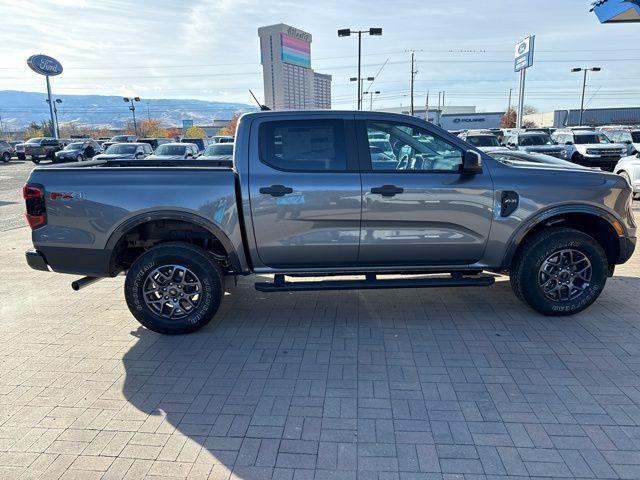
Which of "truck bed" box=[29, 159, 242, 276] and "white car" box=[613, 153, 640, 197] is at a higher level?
"truck bed" box=[29, 159, 242, 276]

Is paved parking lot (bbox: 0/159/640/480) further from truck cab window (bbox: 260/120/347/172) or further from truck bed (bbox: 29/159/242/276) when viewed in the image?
truck cab window (bbox: 260/120/347/172)

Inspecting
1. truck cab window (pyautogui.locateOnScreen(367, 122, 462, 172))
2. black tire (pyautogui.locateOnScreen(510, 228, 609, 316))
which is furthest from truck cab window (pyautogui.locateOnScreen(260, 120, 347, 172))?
black tire (pyautogui.locateOnScreen(510, 228, 609, 316))

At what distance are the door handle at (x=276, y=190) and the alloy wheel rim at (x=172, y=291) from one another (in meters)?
1.03

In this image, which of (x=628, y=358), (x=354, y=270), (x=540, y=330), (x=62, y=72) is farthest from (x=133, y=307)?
(x=62, y=72)

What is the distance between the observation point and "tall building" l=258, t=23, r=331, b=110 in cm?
3666

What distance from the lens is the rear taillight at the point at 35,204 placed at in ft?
12.8

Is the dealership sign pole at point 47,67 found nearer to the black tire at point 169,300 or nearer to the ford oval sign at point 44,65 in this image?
the ford oval sign at point 44,65

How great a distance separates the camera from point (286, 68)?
38.3 meters

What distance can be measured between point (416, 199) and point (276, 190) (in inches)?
50.5

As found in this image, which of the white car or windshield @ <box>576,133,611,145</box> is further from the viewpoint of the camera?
windshield @ <box>576,133,611,145</box>

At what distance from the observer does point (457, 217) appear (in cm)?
409

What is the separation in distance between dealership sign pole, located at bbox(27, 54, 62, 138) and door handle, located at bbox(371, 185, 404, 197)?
189 feet

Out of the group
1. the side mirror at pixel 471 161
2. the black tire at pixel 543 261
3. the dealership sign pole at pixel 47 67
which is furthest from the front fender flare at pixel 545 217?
the dealership sign pole at pixel 47 67

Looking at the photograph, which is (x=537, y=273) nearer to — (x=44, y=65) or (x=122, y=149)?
(x=122, y=149)
